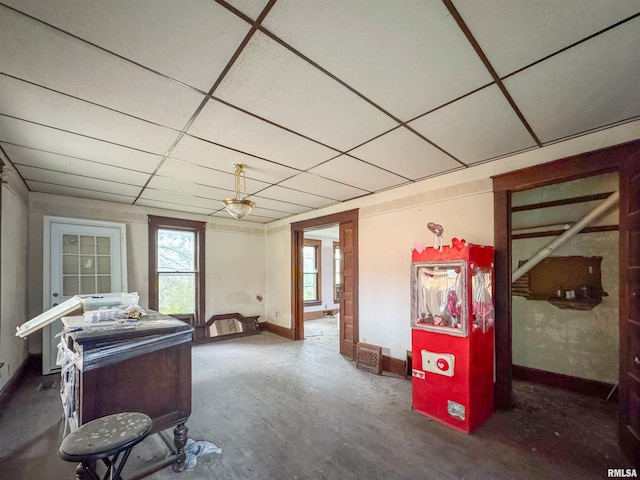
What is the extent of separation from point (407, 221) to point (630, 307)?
89.1 inches

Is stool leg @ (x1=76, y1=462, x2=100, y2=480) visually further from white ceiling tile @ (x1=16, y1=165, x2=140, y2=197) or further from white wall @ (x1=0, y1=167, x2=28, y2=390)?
white ceiling tile @ (x1=16, y1=165, x2=140, y2=197)

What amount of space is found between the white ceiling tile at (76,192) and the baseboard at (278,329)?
3852 mm

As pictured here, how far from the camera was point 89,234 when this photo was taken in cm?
456

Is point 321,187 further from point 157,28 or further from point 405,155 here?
point 157,28

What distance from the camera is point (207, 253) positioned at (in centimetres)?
597

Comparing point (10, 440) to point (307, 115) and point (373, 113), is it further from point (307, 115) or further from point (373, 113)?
point (373, 113)

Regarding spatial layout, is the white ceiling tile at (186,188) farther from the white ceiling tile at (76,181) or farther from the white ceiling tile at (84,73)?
the white ceiling tile at (84,73)

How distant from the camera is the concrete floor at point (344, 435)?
6.78 feet

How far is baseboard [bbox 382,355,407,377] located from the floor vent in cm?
10

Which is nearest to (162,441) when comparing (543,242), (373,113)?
(373,113)

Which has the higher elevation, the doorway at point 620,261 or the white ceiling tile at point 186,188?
the white ceiling tile at point 186,188

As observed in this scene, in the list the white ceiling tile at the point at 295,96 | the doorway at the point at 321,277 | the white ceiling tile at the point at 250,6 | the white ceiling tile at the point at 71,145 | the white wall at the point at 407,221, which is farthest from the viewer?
the doorway at the point at 321,277

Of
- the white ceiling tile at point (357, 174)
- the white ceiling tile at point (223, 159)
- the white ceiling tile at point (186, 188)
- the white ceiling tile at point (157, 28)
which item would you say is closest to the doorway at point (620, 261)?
the white ceiling tile at point (357, 174)

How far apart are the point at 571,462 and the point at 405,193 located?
121 inches
